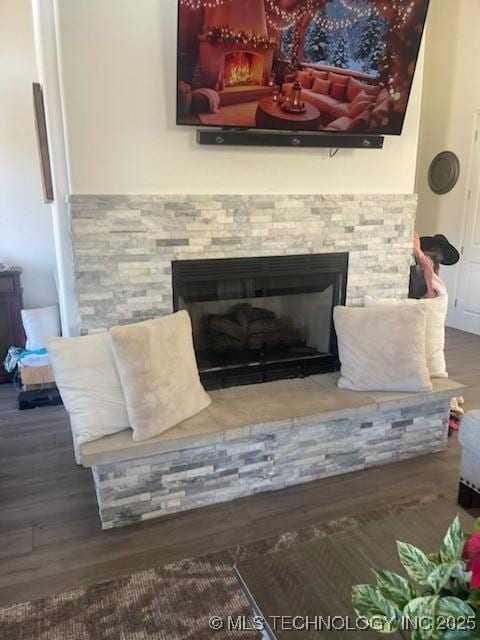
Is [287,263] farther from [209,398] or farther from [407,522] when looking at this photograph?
[407,522]

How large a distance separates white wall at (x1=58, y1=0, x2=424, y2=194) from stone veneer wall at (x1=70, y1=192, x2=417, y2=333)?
9 centimetres

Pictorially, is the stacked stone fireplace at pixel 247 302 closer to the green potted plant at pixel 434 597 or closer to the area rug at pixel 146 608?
the area rug at pixel 146 608

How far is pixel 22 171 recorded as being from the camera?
3.64m

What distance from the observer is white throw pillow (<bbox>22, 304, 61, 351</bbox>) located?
137 inches

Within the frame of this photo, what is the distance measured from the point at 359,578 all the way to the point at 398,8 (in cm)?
239

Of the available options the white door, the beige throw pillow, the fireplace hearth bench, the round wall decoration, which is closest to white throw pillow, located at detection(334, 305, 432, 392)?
the fireplace hearth bench

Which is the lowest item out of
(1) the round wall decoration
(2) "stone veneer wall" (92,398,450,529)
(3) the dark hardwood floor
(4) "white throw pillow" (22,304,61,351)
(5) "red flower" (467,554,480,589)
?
(3) the dark hardwood floor

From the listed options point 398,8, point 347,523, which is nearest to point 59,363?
point 347,523

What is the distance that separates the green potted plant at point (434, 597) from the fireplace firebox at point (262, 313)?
5.75 ft

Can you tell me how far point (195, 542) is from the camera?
196 centimetres

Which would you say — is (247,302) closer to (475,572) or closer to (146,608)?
(146,608)

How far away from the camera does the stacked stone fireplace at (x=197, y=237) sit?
219 cm

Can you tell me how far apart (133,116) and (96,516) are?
178cm

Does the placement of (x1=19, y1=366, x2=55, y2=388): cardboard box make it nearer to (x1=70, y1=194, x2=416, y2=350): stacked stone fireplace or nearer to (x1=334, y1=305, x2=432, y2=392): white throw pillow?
(x1=70, y1=194, x2=416, y2=350): stacked stone fireplace
